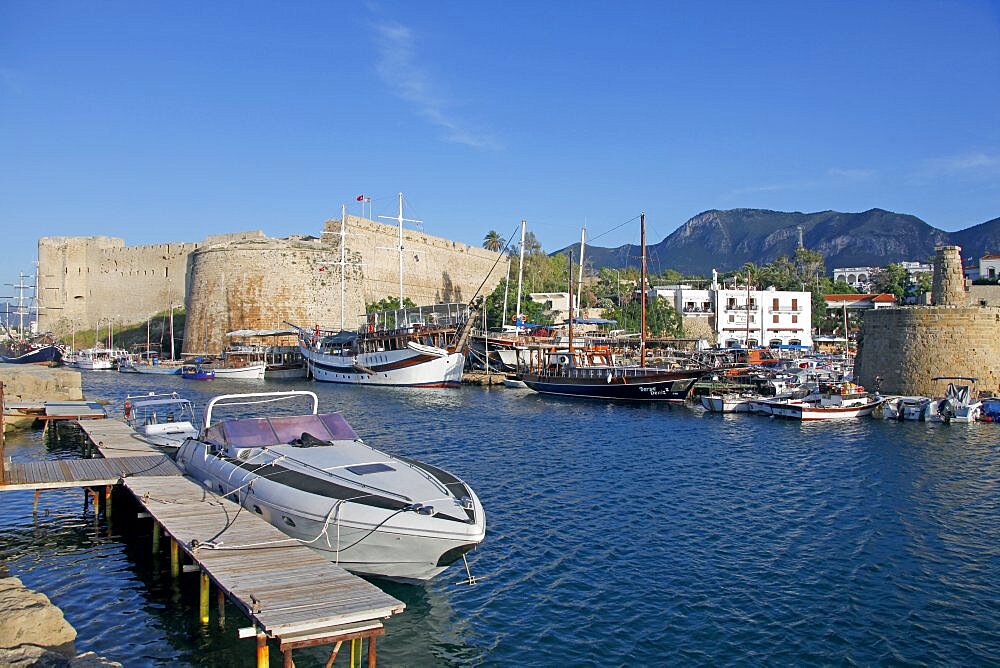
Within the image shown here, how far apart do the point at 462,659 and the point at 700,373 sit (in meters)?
28.1

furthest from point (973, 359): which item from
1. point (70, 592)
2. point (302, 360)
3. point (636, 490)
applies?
point (302, 360)

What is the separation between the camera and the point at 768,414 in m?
30.0

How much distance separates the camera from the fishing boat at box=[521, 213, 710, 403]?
1357 inches

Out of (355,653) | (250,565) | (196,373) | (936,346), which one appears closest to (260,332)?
(196,373)

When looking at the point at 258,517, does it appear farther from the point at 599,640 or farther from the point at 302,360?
the point at 302,360

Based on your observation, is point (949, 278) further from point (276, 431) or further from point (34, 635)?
point (34, 635)

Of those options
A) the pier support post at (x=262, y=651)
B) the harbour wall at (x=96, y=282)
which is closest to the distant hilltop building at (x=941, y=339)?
the pier support post at (x=262, y=651)

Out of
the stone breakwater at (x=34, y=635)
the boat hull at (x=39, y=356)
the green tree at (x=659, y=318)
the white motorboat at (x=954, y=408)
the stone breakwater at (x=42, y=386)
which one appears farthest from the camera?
the green tree at (x=659, y=318)

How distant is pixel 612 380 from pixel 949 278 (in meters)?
14.6

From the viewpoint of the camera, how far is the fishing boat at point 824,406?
28.3 meters

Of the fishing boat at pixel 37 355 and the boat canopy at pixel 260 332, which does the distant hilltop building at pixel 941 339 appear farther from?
the fishing boat at pixel 37 355

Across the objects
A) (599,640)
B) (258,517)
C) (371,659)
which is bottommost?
(599,640)

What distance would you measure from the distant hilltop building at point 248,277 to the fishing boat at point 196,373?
5.75 m

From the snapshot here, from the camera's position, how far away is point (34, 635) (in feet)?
22.5
